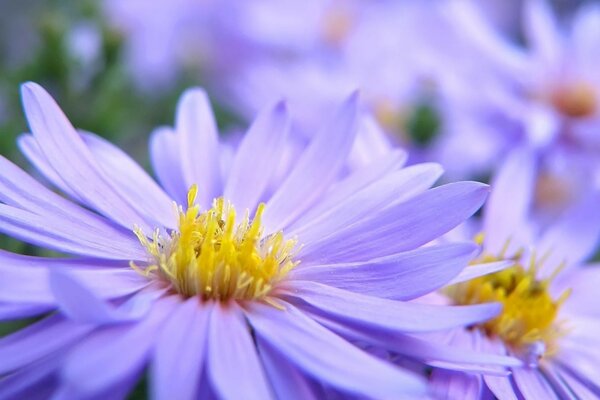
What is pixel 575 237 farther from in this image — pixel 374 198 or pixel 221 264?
pixel 221 264

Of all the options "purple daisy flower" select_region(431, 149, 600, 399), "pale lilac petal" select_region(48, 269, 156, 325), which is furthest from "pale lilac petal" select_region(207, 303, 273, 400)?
"purple daisy flower" select_region(431, 149, 600, 399)

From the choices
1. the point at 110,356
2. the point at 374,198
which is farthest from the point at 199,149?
the point at 110,356

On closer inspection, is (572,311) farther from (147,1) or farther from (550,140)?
(147,1)

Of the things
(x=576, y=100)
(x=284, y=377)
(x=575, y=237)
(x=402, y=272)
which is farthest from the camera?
(x=576, y=100)

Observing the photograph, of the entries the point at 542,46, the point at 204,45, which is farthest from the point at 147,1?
the point at 542,46

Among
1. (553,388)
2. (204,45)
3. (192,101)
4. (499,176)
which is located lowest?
(553,388)
